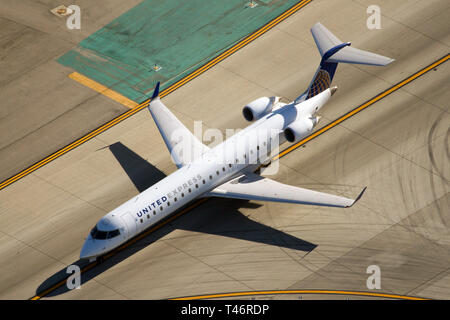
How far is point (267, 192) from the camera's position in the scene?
182ft

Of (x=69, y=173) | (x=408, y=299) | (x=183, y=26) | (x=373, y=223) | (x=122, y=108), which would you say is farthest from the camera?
(x=183, y=26)

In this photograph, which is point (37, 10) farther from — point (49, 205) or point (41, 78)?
point (49, 205)

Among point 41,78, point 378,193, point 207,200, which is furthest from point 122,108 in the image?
point 378,193

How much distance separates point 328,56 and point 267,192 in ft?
32.9

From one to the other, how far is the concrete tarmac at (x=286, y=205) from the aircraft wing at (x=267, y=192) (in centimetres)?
175

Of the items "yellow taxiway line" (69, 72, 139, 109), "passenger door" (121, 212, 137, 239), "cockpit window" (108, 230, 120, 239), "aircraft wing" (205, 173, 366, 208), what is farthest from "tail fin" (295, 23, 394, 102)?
"cockpit window" (108, 230, 120, 239)

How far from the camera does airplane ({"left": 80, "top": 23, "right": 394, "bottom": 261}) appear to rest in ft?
171

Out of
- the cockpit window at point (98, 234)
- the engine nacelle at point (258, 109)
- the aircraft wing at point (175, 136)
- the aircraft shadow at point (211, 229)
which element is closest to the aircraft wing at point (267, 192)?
the aircraft shadow at point (211, 229)

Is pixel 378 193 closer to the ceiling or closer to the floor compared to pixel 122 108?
closer to the floor

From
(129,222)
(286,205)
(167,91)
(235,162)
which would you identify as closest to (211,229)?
(235,162)

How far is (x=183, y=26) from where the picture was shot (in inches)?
2825

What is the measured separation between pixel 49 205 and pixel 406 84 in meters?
26.8

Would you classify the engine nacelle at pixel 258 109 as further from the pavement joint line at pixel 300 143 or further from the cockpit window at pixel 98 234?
the cockpit window at pixel 98 234

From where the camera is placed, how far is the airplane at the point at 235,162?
52.1 meters
